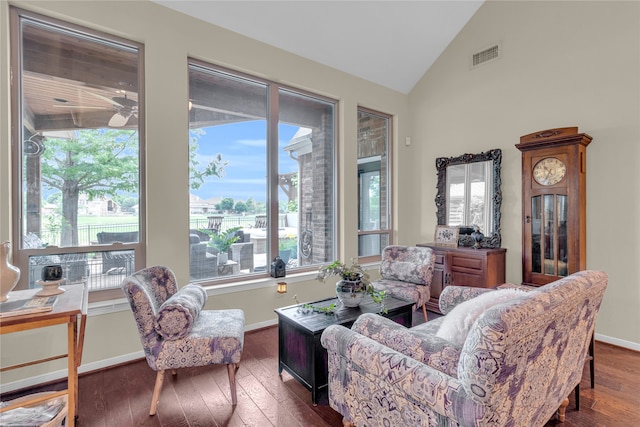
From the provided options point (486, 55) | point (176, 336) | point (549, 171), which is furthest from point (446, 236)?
point (176, 336)

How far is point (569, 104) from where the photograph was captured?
11.2ft

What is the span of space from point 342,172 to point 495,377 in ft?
11.3

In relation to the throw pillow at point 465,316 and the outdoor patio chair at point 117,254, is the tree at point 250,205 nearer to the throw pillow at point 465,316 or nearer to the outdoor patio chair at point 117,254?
the outdoor patio chair at point 117,254

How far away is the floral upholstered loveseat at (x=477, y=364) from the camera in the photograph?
1.14m

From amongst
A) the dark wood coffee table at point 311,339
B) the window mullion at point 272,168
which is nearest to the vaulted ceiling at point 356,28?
the window mullion at point 272,168

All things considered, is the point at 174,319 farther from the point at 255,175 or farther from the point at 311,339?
the point at 255,175

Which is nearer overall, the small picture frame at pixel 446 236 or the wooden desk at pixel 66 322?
the wooden desk at pixel 66 322

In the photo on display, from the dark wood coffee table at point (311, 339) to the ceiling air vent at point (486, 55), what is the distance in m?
3.44

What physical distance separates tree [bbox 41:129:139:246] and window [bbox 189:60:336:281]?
59 cm

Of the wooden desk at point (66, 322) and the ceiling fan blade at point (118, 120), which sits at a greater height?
the ceiling fan blade at point (118, 120)

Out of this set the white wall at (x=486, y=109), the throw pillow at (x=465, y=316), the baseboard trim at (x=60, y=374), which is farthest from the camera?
the white wall at (x=486, y=109)

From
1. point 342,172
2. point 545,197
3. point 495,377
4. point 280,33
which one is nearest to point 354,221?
point 342,172

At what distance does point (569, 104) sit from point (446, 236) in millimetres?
1983

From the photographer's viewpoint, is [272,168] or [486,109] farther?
[486,109]
